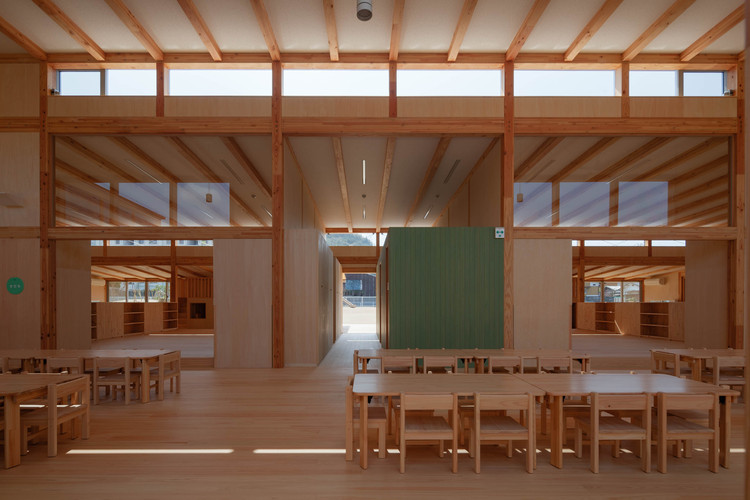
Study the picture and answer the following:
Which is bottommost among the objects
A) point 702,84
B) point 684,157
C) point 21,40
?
point 684,157

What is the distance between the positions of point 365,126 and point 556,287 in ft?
17.2

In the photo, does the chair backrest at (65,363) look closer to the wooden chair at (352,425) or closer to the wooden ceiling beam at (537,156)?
the wooden chair at (352,425)

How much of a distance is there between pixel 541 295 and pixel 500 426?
6.08 meters

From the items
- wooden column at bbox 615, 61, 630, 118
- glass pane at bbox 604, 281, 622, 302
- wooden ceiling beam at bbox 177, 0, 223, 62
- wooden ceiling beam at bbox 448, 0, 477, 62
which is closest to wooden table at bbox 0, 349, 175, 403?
wooden ceiling beam at bbox 177, 0, 223, 62

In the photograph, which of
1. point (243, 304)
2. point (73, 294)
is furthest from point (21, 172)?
point (243, 304)

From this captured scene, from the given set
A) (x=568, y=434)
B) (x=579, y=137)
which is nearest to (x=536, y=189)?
(x=579, y=137)

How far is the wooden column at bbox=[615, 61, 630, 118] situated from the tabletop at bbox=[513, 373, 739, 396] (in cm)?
664

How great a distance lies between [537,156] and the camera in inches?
392

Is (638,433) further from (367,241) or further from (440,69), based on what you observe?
(367,241)

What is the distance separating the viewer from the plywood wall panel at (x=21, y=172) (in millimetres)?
9695

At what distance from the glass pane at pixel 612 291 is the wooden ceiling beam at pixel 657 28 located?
50.6ft

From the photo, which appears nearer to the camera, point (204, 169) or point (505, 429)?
point (505, 429)

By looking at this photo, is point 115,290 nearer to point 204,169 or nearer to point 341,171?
point 204,169

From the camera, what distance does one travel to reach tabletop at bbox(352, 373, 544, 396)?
415 cm
